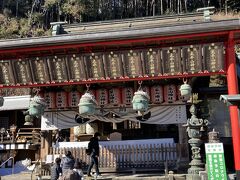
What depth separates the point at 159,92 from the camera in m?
12.5

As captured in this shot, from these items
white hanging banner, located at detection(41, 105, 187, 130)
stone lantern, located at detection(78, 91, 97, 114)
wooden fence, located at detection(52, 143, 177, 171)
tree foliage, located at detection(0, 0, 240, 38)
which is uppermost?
tree foliage, located at detection(0, 0, 240, 38)

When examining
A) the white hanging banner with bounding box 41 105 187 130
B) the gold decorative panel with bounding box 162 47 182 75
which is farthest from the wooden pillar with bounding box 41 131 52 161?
the gold decorative panel with bounding box 162 47 182 75

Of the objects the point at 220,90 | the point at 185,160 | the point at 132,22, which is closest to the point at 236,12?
the point at 132,22

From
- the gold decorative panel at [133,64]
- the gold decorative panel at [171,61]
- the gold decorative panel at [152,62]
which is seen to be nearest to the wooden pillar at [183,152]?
the gold decorative panel at [171,61]

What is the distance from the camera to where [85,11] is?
4359 cm

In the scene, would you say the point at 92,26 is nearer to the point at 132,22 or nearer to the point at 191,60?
the point at 132,22

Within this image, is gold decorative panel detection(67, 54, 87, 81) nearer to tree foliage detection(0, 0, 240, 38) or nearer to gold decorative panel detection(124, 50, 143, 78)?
gold decorative panel detection(124, 50, 143, 78)

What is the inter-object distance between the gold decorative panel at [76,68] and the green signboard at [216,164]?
5372 mm

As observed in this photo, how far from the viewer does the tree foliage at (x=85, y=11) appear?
4456 centimetres

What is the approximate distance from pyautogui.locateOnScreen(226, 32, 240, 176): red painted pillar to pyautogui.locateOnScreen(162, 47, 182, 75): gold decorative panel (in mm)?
1601

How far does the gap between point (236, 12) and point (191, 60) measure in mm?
36471

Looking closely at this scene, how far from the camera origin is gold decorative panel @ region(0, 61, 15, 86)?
1171 cm

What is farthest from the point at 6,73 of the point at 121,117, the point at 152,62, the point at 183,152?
the point at 183,152

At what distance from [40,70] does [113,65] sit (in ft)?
9.03
